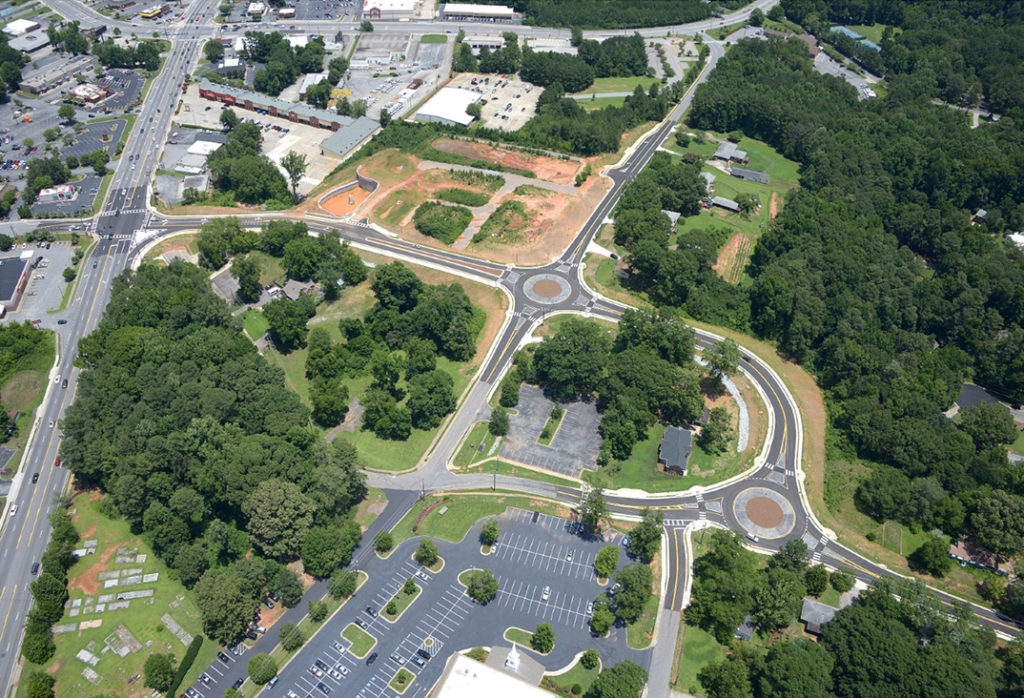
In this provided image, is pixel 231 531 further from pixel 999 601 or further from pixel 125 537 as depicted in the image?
pixel 999 601

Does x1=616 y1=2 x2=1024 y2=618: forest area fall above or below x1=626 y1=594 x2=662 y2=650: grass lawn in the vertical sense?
above

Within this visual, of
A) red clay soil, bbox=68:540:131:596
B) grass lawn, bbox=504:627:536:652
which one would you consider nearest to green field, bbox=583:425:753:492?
grass lawn, bbox=504:627:536:652

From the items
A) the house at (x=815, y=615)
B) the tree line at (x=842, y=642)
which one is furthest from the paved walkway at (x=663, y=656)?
the house at (x=815, y=615)

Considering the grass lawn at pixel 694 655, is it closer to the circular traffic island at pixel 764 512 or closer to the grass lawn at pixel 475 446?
the circular traffic island at pixel 764 512

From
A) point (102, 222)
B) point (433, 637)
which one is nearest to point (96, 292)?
point (102, 222)

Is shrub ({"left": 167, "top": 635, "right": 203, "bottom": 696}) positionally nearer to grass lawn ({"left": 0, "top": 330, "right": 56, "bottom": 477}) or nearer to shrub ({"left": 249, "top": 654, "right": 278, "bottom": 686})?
shrub ({"left": 249, "top": 654, "right": 278, "bottom": 686})

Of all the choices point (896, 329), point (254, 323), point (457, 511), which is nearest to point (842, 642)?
point (457, 511)
